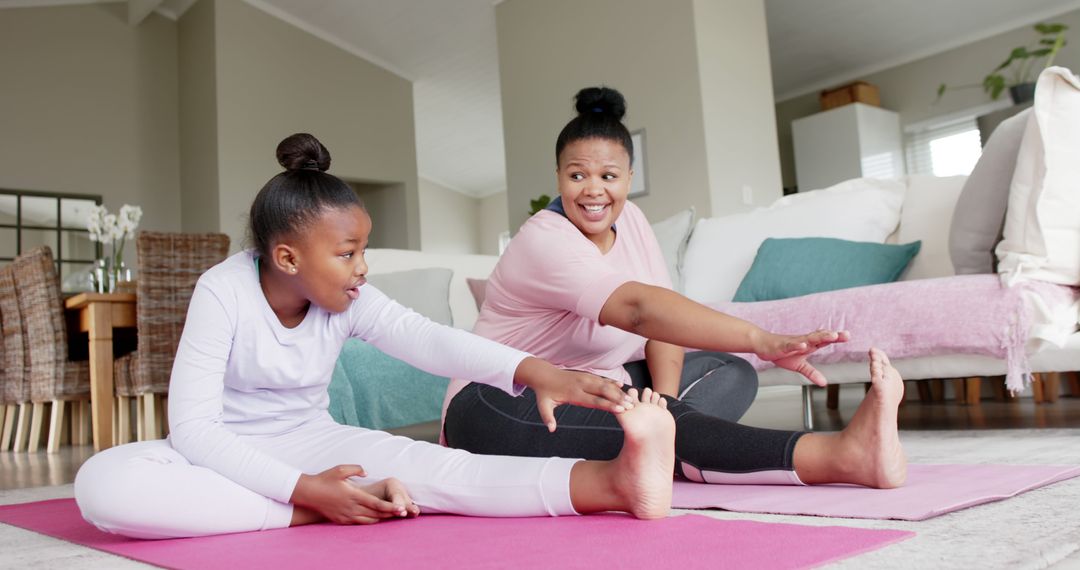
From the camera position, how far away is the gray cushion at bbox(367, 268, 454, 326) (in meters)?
3.46

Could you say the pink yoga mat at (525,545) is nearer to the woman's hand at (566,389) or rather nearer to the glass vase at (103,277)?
the woman's hand at (566,389)

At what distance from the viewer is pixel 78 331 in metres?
4.96

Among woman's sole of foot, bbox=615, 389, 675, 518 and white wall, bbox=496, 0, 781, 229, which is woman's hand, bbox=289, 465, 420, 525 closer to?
woman's sole of foot, bbox=615, 389, 675, 518

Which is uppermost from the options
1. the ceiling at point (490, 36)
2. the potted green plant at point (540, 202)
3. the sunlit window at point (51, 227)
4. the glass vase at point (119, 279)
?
the ceiling at point (490, 36)

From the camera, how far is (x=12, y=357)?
4.93m

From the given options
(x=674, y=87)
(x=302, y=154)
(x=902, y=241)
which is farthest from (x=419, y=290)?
(x=674, y=87)

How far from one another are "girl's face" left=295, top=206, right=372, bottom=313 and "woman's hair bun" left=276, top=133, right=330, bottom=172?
0.40ft

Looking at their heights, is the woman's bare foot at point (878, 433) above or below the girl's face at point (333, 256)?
below

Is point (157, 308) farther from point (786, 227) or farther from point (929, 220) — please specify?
point (929, 220)

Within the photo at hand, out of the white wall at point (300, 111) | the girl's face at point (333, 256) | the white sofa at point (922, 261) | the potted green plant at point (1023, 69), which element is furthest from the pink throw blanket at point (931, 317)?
the white wall at point (300, 111)

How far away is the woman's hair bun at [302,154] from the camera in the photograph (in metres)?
1.43

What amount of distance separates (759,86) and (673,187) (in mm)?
994

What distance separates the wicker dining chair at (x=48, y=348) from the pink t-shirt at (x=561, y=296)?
368 centimetres

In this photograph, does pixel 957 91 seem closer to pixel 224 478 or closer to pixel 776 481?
pixel 776 481
